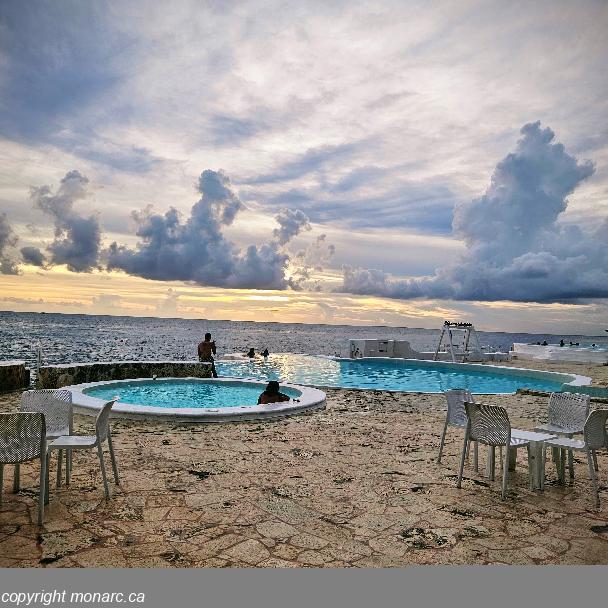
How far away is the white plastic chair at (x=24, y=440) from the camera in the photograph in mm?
4250

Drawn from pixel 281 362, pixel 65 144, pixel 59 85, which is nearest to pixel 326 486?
pixel 59 85

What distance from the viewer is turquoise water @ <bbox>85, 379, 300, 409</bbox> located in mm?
13606

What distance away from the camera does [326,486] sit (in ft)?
18.5

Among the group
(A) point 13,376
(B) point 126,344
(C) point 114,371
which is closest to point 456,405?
(A) point 13,376

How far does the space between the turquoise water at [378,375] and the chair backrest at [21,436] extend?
14.9 m

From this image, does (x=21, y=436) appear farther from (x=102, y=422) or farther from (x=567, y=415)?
(x=567, y=415)

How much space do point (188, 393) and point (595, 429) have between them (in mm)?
11172

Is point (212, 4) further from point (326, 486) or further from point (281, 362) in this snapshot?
point (281, 362)

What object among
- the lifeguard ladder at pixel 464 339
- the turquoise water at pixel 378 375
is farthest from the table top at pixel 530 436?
the lifeguard ladder at pixel 464 339

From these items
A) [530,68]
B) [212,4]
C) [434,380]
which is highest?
[212,4]

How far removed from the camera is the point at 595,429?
5.39 meters

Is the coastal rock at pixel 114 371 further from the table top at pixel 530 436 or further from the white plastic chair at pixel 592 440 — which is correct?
the white plastic chair at pixel 592 440

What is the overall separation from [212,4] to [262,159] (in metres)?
10.6

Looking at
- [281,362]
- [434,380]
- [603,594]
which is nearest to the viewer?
[603,594]
